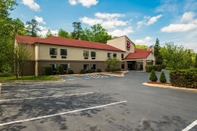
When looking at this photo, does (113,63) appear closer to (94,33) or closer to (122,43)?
(122,43)

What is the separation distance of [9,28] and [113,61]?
20580 millimetres

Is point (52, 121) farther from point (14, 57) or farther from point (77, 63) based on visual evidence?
point (77, 63)

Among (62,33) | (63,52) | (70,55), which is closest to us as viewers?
(63,52)

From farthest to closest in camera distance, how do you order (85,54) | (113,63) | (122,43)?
(122,43), (113,63), (85,54)

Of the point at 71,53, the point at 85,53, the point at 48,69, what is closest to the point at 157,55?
the point at 85,53

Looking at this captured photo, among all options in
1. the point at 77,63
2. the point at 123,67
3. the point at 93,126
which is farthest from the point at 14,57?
the point at 123,67

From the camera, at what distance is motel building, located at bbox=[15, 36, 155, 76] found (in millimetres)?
23297

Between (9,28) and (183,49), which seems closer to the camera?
(183,49)

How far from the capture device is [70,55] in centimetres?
2692

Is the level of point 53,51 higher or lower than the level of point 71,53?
higher

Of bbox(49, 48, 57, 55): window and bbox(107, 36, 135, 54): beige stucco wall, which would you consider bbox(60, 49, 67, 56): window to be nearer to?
bbox(49, 48, 57, 55): window

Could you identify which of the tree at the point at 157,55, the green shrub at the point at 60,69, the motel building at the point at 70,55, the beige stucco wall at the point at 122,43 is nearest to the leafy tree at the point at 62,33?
the beige stucco wall at the point at 122,43

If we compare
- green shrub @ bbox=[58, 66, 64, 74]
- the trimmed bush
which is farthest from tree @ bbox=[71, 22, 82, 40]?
the trimmed bush

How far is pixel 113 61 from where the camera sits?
29500 millimetres
